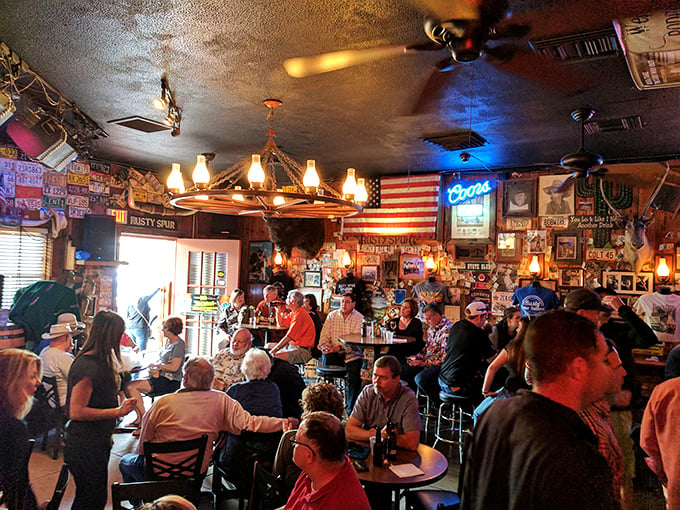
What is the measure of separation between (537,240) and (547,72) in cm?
406

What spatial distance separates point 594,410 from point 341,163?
18.6 ft

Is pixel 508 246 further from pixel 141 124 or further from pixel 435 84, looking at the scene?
pixel 141 124

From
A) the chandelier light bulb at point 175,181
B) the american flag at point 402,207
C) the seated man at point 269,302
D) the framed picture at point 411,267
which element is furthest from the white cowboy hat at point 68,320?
the framed picture at point 411,267

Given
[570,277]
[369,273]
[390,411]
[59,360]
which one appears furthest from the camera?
[369,273]

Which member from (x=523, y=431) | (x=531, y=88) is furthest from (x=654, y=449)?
(x=531, y=88)

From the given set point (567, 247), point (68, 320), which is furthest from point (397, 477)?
point (567, 247)

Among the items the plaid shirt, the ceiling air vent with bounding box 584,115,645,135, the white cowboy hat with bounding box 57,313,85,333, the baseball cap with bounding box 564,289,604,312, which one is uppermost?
the ceiling air vent with bounding box 584,115,645,135

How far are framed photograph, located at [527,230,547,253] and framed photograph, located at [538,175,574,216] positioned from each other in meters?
0.29

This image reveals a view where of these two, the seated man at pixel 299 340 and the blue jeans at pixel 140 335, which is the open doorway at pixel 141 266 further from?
the seated man at pixel 299 340

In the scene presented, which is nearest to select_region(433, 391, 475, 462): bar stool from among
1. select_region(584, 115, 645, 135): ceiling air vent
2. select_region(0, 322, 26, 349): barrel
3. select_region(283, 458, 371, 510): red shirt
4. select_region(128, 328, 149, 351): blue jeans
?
select_region(283, 458, 371, 510): red shirt

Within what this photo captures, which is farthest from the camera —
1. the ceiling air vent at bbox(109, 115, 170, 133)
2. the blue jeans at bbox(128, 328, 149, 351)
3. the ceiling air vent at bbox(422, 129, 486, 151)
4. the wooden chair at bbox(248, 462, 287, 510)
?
the blue jeans at bbox(128, 328, 149, 351)

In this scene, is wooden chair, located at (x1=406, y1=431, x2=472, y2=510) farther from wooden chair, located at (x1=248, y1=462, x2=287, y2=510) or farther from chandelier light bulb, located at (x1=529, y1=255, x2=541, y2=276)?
chandelier light bulb, located at (x1=529, y1=255, x2=541, y2=276)

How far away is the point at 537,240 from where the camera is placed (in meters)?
7.52

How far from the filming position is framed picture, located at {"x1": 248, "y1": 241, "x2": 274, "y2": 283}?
975 centimetres
